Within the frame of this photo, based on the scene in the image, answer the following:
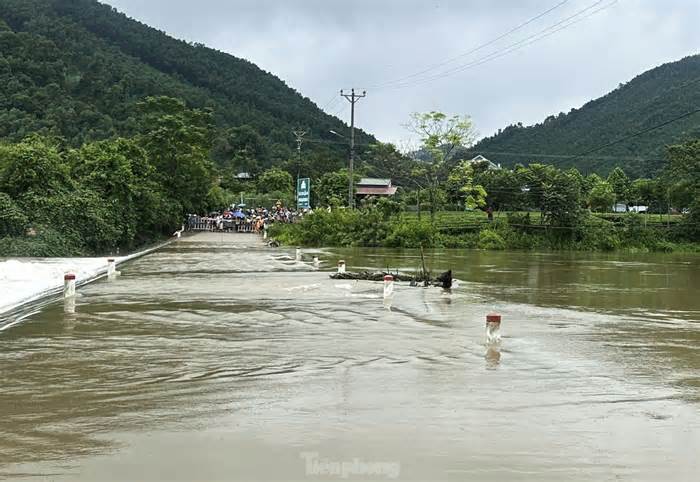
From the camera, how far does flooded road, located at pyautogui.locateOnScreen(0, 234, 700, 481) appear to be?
17.8ft

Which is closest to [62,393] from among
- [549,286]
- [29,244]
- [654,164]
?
[549,286]

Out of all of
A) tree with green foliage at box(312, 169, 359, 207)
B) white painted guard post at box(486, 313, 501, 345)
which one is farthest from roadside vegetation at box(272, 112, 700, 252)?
white painted guard post at box(486, 313, 501, 345)

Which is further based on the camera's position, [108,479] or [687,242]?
[687,242]

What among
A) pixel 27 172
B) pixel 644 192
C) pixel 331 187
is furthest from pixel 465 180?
pixel 27 172

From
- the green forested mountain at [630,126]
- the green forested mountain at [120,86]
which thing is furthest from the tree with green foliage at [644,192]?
the green forested mountain at [120,86]

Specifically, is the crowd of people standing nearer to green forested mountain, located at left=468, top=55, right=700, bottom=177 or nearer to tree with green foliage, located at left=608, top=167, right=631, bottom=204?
green forested mountain, located at left=468, top=55, right=700, bottom=177

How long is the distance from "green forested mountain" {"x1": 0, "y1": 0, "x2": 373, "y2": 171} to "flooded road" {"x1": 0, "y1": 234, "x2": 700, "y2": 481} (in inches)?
2004

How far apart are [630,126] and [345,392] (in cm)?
6491

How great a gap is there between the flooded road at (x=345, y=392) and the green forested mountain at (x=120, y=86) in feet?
167

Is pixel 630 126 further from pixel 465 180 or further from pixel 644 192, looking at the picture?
pixel 465 180

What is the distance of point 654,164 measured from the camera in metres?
69.4

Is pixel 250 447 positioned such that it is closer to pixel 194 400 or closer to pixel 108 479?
pixel 108 479

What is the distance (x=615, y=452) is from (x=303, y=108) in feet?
365

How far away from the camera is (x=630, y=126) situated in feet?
215
